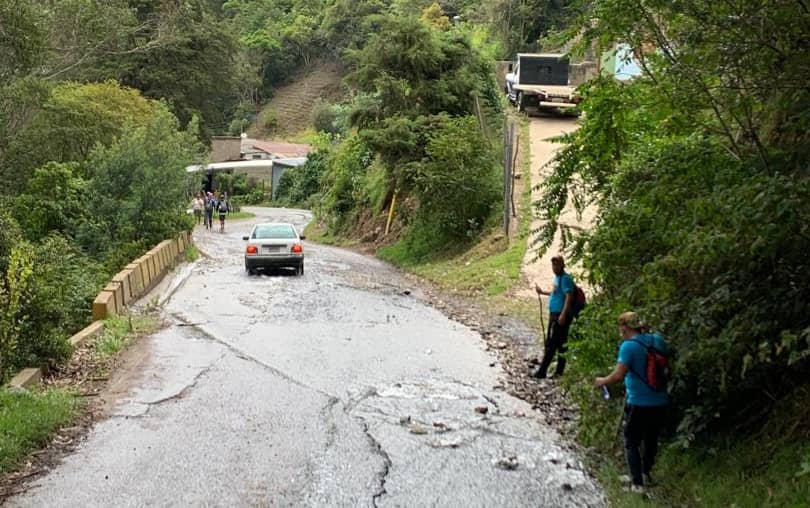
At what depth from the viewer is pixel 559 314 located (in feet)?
42.7

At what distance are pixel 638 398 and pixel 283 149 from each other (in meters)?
78.5

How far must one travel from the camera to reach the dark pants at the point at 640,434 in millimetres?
8078

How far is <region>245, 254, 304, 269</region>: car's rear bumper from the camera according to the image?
2616 cm

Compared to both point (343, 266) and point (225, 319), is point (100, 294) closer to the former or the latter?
point (225, 319)

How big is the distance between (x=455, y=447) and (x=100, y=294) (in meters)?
10.6

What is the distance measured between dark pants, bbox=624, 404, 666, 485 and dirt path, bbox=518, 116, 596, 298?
209 inches

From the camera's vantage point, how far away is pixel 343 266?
30.3 metres

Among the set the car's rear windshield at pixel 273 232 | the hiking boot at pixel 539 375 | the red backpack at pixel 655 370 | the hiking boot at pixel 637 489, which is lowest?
the car's rear windshield at pixel 273 232

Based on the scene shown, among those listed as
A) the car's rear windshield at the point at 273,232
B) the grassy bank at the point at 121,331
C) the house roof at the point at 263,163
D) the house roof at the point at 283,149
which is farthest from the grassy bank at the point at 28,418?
the house roof at the point at 283,149

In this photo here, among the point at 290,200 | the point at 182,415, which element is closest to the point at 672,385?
the point at 182,415

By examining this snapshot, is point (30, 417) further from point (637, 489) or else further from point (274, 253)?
point (274, 253)

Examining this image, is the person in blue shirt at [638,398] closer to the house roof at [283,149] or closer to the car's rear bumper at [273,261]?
the car's rear bumper at [273,261]

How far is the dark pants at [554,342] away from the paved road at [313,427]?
761mm

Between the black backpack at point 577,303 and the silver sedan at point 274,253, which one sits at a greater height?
the black backpack at point 577,303
